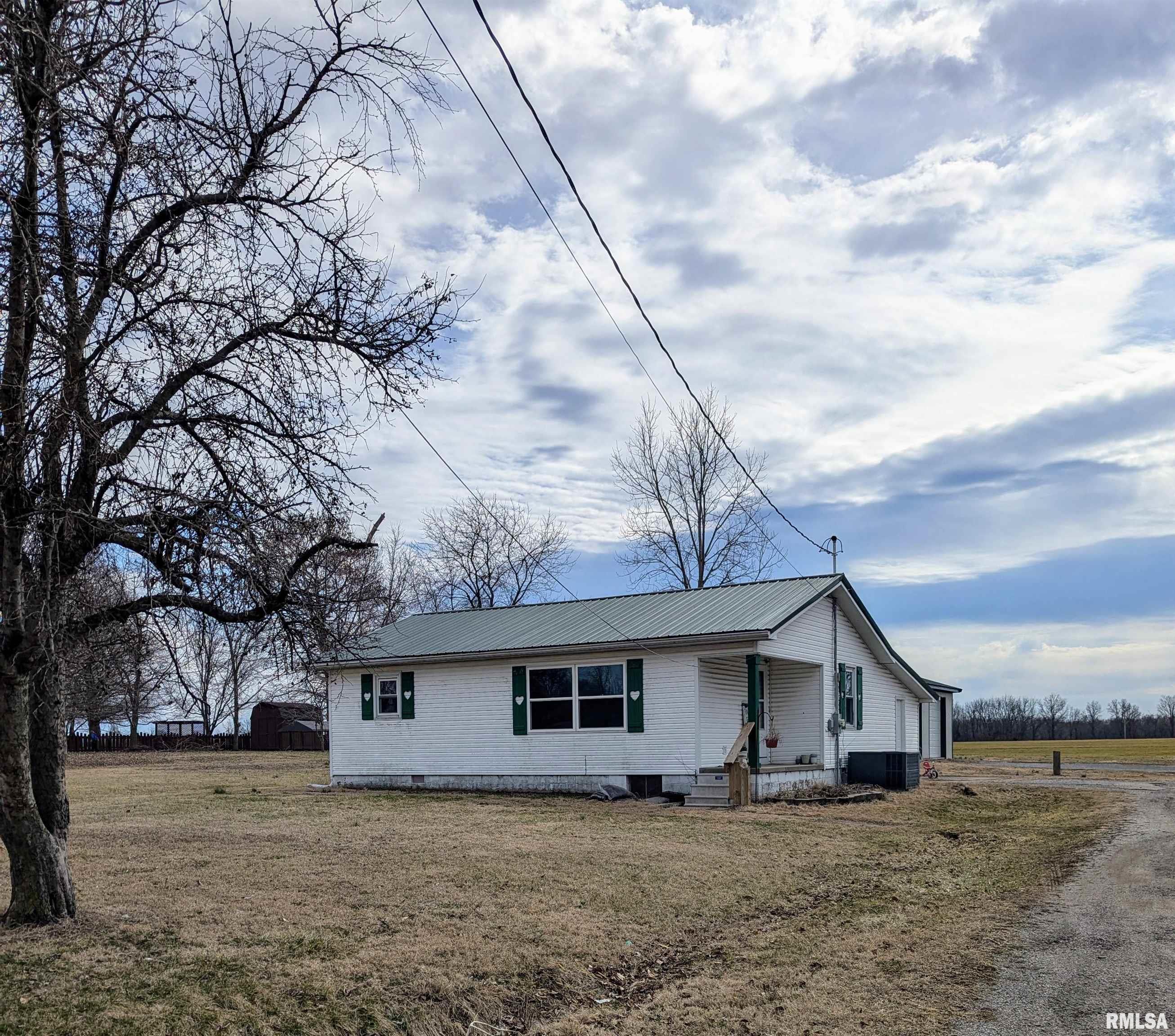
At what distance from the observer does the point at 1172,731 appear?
9875 cm

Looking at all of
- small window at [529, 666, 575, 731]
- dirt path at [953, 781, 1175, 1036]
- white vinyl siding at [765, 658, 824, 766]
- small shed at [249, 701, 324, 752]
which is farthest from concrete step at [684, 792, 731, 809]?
small shed at [249, 701, 324, 752]

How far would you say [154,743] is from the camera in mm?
51469

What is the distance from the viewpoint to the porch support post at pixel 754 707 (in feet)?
60.5

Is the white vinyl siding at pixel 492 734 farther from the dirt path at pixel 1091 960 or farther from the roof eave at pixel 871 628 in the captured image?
the dirt path at pixel 1091 960

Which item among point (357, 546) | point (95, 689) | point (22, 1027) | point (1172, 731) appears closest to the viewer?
point (22, 1027)

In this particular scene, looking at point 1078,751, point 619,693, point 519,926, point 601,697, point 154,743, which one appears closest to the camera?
point 519,926

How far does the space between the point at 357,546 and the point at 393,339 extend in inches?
60.5

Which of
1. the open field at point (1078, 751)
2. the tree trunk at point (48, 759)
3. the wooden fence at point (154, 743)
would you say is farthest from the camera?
the wooden fence at point (154, 743)

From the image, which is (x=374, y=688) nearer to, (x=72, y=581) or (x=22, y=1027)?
(x=72, y=581)

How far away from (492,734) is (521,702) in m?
0.98

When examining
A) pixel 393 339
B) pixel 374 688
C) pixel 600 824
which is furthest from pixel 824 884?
pixel 374 688

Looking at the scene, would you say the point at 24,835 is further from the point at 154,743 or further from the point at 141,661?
the point at 154,743

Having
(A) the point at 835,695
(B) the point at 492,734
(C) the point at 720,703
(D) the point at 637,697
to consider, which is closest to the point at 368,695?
(B) the point at 492,734

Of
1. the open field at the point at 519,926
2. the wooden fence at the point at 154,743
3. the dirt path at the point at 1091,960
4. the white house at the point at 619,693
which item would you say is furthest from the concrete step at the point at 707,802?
the wooden fence at the point at 154,743
